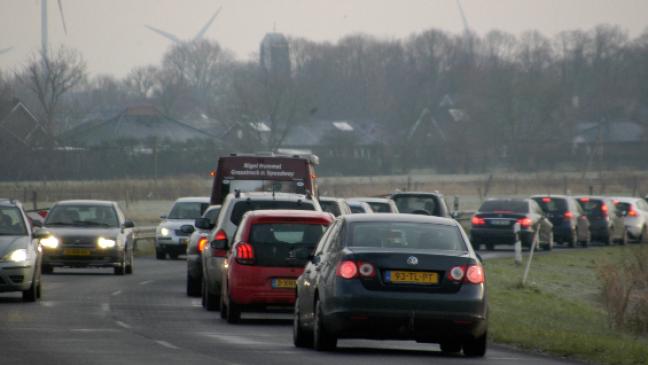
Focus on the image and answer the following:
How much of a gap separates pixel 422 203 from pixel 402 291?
2351 centimetres

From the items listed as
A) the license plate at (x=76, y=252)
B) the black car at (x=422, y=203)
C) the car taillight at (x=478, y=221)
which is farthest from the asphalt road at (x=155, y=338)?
the car taillight at (x=478, y=221)

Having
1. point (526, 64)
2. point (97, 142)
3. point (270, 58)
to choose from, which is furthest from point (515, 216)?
point (270, 58)

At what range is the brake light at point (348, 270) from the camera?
1602 centimetres

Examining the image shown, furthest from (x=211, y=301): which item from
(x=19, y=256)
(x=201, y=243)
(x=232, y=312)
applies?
(x=201, y=243)

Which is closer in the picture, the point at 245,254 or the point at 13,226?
the point at 245,254

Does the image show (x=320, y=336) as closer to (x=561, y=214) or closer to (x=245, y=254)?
(x=245, y=254)

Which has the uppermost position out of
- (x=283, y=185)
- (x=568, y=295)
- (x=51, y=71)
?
(x=51, y=71)

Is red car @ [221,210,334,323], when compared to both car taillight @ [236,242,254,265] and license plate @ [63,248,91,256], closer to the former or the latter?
car taillight @ [236,242,254,265]

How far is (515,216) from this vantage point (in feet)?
151

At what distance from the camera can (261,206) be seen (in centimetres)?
2364

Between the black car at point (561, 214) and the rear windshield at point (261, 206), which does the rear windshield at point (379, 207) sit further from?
the black car at point (561, 214)

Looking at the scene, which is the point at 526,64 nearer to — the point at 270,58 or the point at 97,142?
the point at 270,58

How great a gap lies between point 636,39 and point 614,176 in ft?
215

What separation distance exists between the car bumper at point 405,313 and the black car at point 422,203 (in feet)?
64.5
